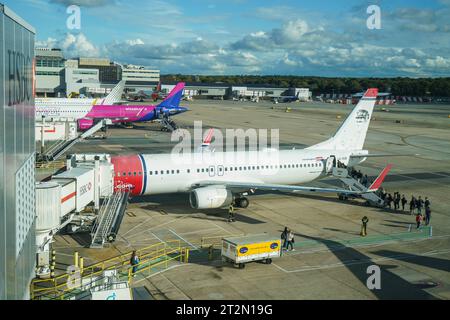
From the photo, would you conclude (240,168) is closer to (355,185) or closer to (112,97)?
(355,185)

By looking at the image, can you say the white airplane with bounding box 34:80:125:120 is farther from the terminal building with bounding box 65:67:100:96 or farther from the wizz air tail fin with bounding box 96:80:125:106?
the terminal building with bounding box 65:67:100:96

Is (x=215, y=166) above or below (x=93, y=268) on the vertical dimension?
above

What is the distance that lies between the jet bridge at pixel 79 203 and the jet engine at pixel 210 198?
5.17 meters

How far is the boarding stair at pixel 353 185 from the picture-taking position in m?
41.2

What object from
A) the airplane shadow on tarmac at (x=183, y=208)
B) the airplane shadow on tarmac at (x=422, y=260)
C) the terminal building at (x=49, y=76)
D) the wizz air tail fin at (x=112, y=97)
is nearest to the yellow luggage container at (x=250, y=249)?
the airplane shadow on tarmac at (x=422, y=260)

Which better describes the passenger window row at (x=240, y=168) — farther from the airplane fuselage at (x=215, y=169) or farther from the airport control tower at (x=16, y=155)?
the airport control tower at (x=16, y=155)

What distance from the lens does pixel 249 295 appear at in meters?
23.0

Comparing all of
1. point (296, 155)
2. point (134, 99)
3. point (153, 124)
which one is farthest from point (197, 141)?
point (134, 99)

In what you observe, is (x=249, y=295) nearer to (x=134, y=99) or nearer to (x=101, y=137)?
(x=101, y=137)

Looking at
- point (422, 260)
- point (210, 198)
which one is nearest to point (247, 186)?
point (210, 198)

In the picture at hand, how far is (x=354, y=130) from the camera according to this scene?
47344mm

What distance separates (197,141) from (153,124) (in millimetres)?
29860

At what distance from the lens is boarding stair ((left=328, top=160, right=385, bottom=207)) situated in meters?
41.2

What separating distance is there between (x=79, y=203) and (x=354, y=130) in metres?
→ 29.5
